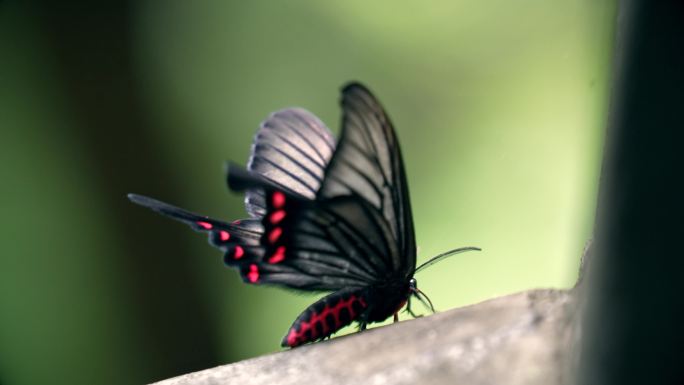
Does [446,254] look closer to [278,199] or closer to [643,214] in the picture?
[278,199]

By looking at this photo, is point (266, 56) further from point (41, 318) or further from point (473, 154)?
point (41, 318)

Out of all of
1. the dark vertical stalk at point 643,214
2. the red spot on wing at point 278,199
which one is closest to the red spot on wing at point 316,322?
the red spot on wing at point 278,199

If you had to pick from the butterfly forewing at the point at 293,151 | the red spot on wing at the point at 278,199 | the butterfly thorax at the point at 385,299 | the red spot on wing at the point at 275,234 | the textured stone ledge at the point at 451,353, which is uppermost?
the butterfly forewing at the point at 293,151

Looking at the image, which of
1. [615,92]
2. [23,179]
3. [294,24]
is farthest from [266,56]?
[615,92]

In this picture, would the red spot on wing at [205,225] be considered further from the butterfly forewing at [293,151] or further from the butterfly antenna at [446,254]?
the butterfly antenna at [446,254]

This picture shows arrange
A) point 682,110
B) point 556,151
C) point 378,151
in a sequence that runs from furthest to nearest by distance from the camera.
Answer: point 556,151 < point 378,151 < point 682,110

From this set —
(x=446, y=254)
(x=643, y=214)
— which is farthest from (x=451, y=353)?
(x=446, y=254)
